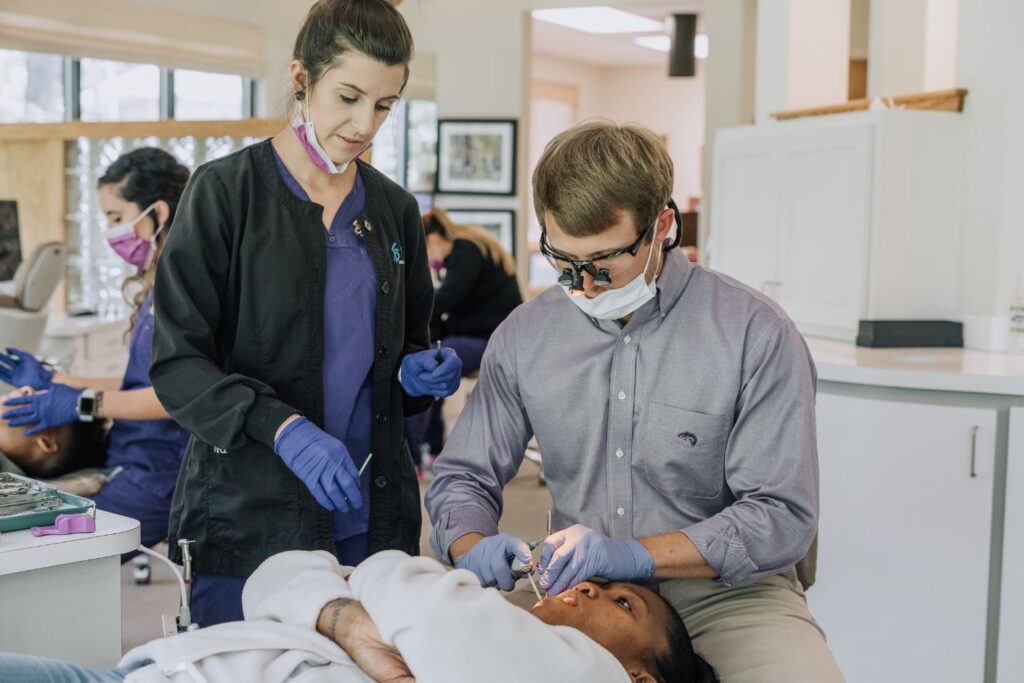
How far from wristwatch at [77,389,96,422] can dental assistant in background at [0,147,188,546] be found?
0.11m

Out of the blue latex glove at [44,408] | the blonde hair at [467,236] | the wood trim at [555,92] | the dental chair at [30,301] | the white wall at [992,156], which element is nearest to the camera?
the blue latex glove at [44,408]

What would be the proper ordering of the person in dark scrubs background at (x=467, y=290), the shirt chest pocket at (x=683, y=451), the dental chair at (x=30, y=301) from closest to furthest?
1. the shirt chest pocket at (x=683, y=451)
2. the dental chair at (x=30, y=301)
3. the person in dark scrubs background at (x=467, y=290)

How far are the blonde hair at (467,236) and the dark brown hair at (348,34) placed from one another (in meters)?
3.18

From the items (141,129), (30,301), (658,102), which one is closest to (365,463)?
(141,129)

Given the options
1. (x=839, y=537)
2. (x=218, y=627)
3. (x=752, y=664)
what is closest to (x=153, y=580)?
(x=839, y=537)

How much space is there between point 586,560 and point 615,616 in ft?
0.27

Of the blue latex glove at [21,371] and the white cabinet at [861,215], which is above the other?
the white cabinet at [861,215]

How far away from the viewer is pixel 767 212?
3578 mm

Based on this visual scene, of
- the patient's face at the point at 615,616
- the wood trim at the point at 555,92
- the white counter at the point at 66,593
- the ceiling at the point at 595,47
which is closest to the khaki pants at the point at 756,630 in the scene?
the patient's face at the point at 615,616

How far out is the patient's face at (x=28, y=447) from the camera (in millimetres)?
2330

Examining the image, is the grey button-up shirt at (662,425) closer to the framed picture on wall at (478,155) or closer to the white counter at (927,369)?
the white counter at (927,369)

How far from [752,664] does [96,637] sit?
0.89 metres

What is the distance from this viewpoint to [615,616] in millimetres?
1483

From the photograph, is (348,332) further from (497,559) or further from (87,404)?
(87,404)
